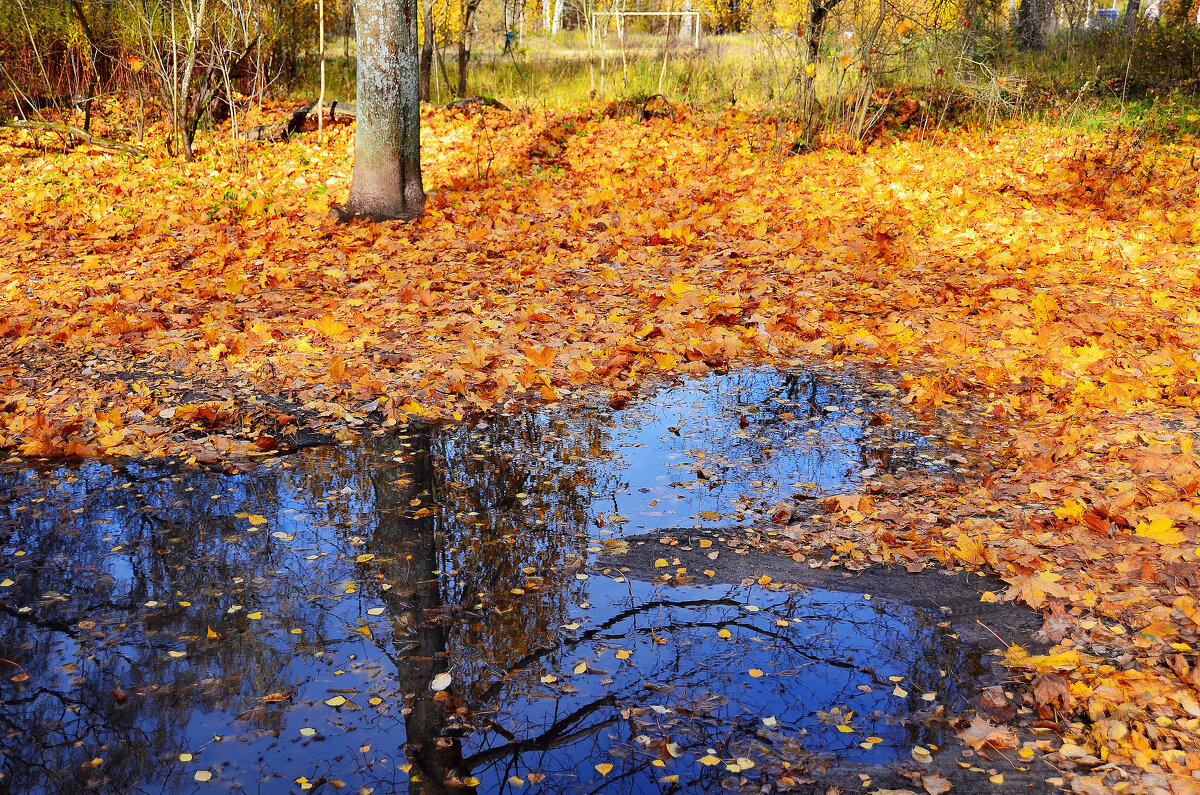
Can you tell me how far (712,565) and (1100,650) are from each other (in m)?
1.21

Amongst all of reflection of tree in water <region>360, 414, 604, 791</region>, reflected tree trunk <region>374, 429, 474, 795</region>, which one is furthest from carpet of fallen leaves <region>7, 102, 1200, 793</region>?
reflected tree trunk <region>374, 429, 474, 795</region>

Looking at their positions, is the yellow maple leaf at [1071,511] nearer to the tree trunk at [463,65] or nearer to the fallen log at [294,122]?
the fallen log at [294,122]

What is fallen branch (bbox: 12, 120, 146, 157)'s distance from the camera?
1022 cm

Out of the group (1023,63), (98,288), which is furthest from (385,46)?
(1023,63)

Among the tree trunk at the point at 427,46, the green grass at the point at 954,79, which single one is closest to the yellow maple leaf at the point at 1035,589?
the green grass at the point at 954,79

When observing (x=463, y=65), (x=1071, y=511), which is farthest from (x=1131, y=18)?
(x=1071, y=511)

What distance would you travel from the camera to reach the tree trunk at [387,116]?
24.7 ft

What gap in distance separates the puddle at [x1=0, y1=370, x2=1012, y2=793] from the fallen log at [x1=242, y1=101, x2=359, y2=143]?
8.35 meters

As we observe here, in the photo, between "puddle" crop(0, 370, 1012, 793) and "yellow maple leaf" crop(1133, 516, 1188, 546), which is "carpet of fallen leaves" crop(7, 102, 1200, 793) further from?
"puddle" crop(0, 370, 1012, 793)

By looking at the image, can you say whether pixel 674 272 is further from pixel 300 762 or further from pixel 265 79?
pixel 265 79

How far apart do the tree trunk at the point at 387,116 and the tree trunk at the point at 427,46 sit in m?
4.48

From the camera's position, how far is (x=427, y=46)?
12.2 metres

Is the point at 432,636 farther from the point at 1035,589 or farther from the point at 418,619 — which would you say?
the point at 1035,589

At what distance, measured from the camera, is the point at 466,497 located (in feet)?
11.8
